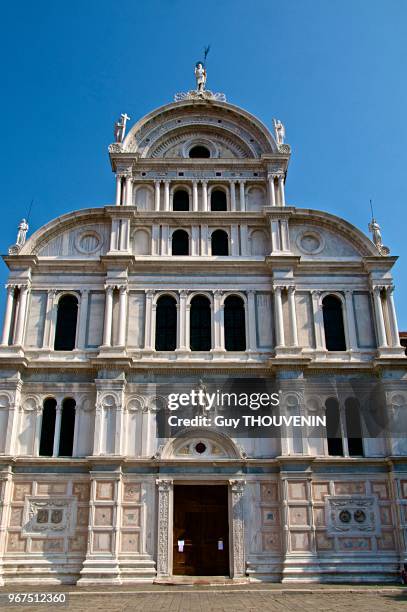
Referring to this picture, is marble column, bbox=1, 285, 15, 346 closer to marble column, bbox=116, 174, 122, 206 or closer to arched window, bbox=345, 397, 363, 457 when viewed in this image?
marble column, bbox=116, 174, 122, 206

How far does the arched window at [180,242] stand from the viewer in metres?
27.8

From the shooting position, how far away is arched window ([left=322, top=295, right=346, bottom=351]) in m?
25.9

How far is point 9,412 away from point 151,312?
7.15m

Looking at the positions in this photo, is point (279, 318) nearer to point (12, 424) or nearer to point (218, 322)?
point (218, 322)

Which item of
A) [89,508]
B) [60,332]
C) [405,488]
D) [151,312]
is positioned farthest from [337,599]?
[60,332]

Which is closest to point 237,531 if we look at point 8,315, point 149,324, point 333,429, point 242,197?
point 333,429

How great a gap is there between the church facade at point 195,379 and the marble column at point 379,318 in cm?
7

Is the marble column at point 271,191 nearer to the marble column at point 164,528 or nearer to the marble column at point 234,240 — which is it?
the marble column at point 234,240

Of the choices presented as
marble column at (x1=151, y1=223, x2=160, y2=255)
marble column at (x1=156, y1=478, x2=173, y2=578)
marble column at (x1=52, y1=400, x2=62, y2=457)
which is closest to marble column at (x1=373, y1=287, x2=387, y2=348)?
marble column at (x1=151, y1=223, x2=160, y2=255)

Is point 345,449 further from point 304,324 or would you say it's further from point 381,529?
point 304,324

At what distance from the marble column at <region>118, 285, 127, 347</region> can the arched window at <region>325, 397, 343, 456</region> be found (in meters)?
8.97

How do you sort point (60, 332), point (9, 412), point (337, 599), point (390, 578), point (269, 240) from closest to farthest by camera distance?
point (337, 599) → point (390, 578) → point (9, 412) → point (60, 332) → point (269, 240)

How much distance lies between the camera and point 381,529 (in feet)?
74.5

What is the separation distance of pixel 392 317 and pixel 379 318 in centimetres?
62
